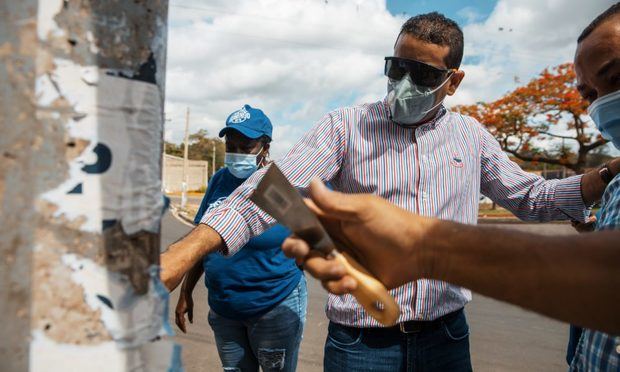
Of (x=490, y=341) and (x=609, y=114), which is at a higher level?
(x=609, y=114)

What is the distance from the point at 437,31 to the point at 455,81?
306 millimetres

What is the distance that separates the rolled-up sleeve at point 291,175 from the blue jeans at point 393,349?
629 mm

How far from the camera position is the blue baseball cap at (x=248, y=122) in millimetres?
3240

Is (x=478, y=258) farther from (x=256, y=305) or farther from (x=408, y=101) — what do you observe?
(x=256, y=305)

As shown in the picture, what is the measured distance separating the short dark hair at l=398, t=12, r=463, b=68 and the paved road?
2193 mm

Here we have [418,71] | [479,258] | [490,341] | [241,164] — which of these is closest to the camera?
[479,258]

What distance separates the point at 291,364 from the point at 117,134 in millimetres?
2389

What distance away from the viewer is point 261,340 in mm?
2740

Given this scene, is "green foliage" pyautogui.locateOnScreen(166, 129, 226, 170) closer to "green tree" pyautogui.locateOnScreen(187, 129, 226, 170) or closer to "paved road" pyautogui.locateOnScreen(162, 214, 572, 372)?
"green tree" pyautogui.locateOnScreen(187, 129, 226, 170)

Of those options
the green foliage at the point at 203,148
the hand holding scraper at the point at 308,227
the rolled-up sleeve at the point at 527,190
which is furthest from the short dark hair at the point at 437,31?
the green foliage at the point at 203,148

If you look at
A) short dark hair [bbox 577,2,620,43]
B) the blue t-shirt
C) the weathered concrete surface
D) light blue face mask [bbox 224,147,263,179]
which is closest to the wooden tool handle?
the weathered concrete surface

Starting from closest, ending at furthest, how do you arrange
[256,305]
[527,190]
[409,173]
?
[409,173] → [527,190] → [256,305]

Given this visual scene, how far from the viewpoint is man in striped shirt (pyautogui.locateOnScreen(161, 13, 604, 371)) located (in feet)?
6.13

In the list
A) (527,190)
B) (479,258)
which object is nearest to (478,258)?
(479,258)
